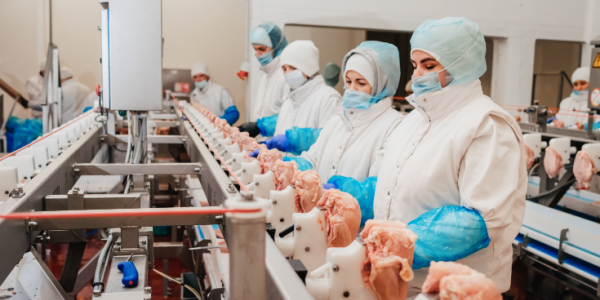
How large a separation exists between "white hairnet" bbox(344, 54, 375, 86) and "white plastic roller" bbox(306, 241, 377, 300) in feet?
4.00

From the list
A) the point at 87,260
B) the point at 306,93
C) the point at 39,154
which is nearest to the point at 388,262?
the point at 39,154

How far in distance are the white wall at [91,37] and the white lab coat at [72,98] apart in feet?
1.91

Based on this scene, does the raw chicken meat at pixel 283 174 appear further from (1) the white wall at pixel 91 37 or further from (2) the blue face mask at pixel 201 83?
(1) the white wall at pixel 91 37

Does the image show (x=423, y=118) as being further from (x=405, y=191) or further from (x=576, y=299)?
(x=576, y=299)

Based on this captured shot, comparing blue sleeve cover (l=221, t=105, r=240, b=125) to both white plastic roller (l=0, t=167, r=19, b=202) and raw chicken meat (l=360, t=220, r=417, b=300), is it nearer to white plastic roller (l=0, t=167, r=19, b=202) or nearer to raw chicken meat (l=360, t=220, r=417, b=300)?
white plastic roller (l=0, t=167, r=19, b=202)

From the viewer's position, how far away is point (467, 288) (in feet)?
2.20

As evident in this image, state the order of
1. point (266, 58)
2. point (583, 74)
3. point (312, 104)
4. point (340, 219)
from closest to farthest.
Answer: point (340, 219)
point (312, 104)
point (266, 58)
point (583, 74)

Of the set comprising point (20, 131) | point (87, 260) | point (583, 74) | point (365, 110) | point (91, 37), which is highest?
point (91, 37)

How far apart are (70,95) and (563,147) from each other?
5.90m

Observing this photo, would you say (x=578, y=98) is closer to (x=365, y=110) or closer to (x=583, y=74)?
(x=583, y=74)

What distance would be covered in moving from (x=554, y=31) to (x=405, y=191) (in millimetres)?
6183

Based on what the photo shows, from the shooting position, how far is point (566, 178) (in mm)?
3697

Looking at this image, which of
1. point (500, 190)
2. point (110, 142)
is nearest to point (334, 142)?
point (500, 190)

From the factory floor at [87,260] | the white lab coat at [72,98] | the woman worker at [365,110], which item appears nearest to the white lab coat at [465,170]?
the woman worker at [365,110]
